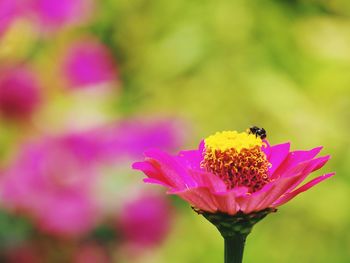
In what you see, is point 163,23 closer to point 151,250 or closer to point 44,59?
point 44,59

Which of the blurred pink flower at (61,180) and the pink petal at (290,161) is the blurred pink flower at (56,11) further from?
the pink petal at (290,161)

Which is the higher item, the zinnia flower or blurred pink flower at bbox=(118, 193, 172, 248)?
blurred pink flower at bbox=(118, 193, 172, 248)

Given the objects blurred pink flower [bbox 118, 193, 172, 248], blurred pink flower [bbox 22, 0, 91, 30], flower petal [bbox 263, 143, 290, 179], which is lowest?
flower petal [bbox 263, 143, 290, 179]

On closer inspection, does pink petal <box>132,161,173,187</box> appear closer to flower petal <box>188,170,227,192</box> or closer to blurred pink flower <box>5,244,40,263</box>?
flower petal <box>188,170,227,192</box>

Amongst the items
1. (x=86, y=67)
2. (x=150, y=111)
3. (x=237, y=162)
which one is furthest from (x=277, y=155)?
(x=150, y=111)

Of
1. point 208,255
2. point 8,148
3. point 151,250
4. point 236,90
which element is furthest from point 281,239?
point 8,148

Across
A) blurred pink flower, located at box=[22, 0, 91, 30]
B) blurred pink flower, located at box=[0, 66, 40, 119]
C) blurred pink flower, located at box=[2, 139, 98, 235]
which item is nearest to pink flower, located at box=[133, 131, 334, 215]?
blurred pink flower, located at box=[2, 139, 98, 235]
